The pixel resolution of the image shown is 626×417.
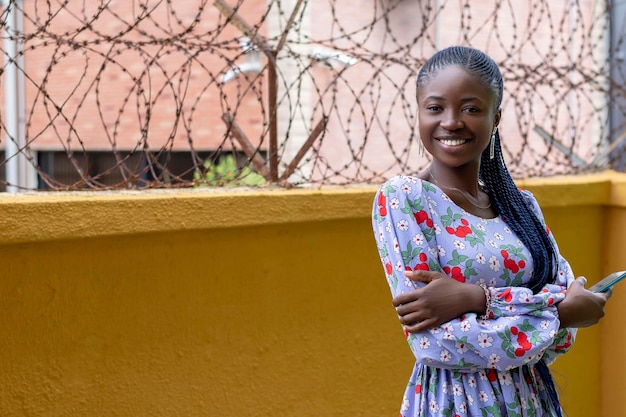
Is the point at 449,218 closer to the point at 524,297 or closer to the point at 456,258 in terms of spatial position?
the point at 456,258

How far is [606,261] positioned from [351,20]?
16.5 feet

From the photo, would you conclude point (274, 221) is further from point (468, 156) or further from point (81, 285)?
point (468, 156)

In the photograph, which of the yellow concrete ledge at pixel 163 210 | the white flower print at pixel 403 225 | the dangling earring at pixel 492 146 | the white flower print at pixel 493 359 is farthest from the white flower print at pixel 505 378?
the yellow concrete ledge at pixel 163 210

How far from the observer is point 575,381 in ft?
14.7

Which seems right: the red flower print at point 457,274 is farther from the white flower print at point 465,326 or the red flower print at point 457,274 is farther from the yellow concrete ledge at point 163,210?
the yellow concrete ledge at point 163,210

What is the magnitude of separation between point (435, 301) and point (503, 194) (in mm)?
466

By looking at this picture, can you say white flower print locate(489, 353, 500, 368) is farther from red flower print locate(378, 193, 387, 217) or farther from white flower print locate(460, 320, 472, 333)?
red flower print locate(378, 193, 387, 217)

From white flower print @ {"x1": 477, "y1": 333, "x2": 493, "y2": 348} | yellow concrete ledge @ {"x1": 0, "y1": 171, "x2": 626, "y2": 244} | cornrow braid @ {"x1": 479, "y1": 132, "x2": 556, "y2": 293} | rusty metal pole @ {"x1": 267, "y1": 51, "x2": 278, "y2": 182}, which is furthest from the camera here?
rusty metal pole @ {"x1": 267, "y1": 51, "x2": 278, "y2": 182}

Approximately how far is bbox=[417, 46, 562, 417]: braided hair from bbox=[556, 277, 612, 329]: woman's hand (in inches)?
3.4

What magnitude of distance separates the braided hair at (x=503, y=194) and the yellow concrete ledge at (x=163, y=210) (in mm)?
1142

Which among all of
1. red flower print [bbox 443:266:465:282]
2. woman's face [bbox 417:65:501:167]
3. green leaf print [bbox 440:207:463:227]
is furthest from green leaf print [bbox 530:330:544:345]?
woman's face [bbox 417:65:501:167]

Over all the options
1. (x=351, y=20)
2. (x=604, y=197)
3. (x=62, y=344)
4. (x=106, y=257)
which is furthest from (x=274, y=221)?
(x=351, y=20)

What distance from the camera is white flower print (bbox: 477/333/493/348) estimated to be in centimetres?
203

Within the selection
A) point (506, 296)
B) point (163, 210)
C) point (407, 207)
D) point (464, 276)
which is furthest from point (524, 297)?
point (163, 210)
